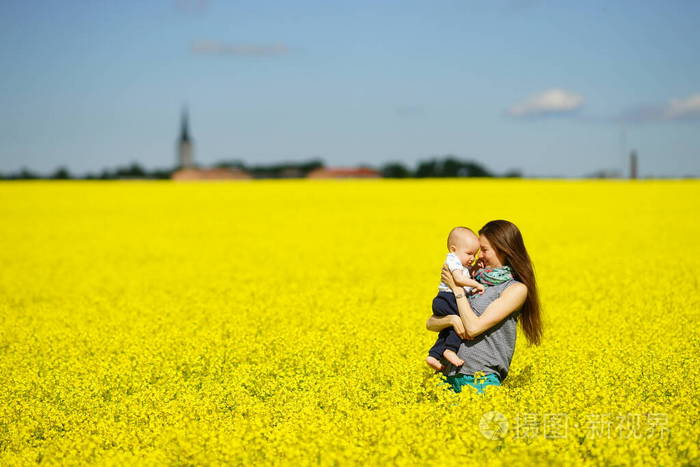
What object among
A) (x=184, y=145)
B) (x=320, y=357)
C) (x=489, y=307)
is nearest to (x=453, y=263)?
(x=489, y=307)

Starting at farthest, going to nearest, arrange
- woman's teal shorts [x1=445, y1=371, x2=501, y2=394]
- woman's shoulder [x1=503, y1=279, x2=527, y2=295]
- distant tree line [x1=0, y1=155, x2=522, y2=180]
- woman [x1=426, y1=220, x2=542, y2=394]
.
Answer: distant tree line [x1=0, y1=155, x2=522, y2=180] < woman's teal shorts [x1=445, y1=371, x2=501, y2=394] < woman's shoulder [x1=503, y1=279, x2=527, y2=295] < woman [x1=426, y1=220, x2=542, y2=394]

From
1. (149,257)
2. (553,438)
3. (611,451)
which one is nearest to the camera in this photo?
(611,451)

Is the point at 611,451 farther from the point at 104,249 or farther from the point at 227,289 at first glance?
the point at 104,249

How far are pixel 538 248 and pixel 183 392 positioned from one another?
45.8ft

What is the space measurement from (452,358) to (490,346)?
31cm

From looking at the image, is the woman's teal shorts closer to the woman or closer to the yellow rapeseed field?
the woman

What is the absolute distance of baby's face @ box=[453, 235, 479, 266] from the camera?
5215mm

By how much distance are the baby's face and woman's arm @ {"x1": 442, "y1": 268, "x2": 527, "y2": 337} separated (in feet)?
0.44

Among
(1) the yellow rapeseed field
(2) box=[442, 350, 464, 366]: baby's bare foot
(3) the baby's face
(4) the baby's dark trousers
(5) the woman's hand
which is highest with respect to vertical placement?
(3) the baby's face

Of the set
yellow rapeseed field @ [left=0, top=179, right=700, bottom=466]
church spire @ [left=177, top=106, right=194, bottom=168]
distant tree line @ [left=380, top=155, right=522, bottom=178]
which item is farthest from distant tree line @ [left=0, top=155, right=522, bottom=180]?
church spire @ [left=177, top=106, right=194, bottom=168]

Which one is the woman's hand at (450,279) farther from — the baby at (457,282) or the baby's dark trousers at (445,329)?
the baby's dark trousers at (445,329)

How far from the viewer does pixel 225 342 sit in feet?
30.2

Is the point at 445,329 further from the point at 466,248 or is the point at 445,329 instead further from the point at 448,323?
the point at 466,248

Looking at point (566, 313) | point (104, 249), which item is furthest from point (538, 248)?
point (104, 249)
